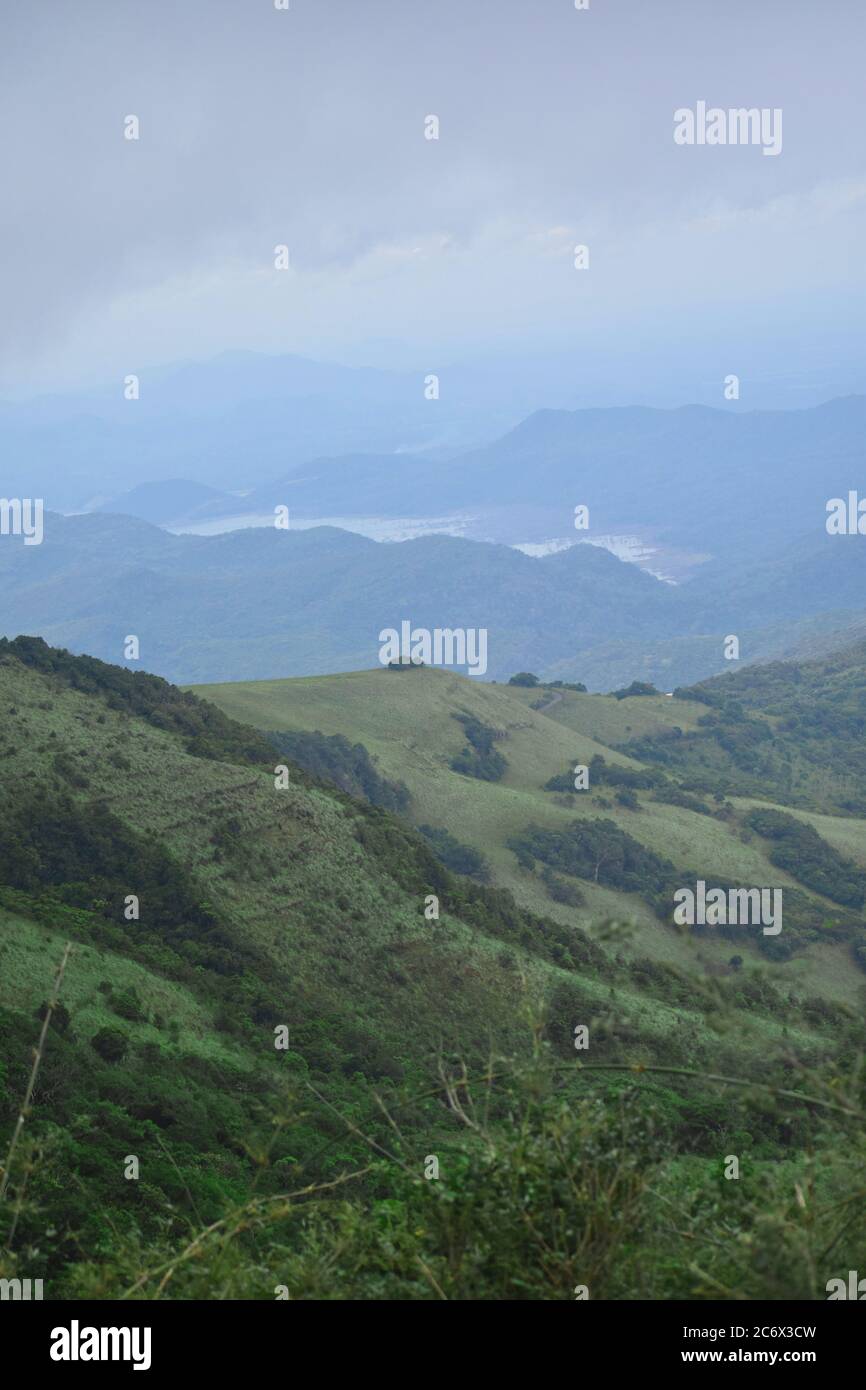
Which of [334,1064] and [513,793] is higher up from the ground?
[513,793]

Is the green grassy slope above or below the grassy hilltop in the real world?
above

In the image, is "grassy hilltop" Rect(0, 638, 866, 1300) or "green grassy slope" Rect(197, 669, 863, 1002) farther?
"green grassy slope" Rect(197, 669, 863, 1002)

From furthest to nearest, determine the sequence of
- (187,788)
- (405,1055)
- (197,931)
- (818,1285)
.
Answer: (187,788) → (197,931) → (405,1055) → (818,1285)

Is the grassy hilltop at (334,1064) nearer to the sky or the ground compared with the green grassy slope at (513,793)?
nearer to the ground

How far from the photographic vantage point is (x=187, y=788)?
3058 cm

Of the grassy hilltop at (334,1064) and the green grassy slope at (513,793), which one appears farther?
the green grassy slope at (513,793)

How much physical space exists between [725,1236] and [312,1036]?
15107 mm

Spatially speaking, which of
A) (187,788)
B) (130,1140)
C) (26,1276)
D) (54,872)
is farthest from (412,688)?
(26,1276)

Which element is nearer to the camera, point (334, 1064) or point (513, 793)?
point (334, 1064)

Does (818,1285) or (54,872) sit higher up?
(54,872)

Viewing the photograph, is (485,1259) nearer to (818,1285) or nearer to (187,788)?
(818,1285)

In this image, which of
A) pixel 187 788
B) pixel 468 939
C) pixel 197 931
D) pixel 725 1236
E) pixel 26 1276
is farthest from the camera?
pixel 187 788
